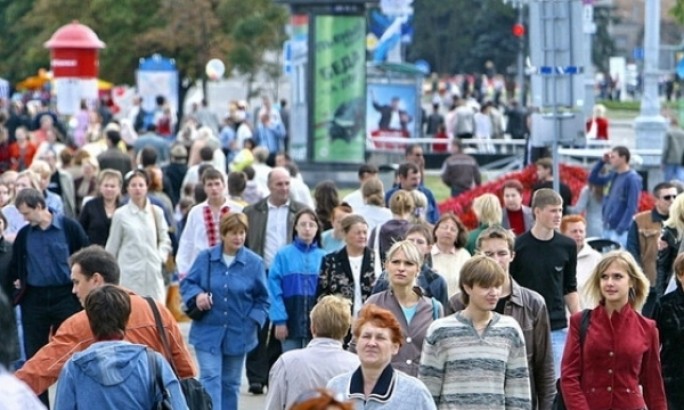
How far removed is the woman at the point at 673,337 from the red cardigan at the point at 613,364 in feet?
2.91

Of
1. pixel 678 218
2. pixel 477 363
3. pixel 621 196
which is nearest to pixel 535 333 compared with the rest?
pixel 477 363

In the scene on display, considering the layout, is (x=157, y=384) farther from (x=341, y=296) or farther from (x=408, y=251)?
(x=341, y=296)

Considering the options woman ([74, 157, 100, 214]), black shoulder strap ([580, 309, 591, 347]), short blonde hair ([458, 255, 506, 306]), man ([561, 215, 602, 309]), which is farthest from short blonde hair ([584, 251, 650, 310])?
woman ([74, 157, 100, 214])

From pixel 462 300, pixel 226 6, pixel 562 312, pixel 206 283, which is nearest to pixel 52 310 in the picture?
pixel 206 283

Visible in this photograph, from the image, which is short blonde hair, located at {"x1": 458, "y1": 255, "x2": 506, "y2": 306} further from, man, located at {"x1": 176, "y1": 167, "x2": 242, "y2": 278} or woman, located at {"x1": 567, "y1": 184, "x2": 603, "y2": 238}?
woman, located at {"x1": 567, "y1": 184, "x2": 603, "y2": 238}

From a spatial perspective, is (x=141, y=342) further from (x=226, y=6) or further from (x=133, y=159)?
(x=226, y=6)

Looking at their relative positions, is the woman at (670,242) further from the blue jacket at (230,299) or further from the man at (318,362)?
the man at (318,362)

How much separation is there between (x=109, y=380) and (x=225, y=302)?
455 centimetres

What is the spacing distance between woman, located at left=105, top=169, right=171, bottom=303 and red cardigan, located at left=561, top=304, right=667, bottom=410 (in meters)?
5.98

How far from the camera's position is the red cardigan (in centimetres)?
916

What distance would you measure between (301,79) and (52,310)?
2075 cm

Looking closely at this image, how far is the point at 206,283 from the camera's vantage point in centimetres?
1229

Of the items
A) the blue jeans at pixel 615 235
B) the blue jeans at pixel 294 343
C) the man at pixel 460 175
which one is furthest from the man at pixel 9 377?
the man at pixel 460 175

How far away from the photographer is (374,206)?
1499cm
